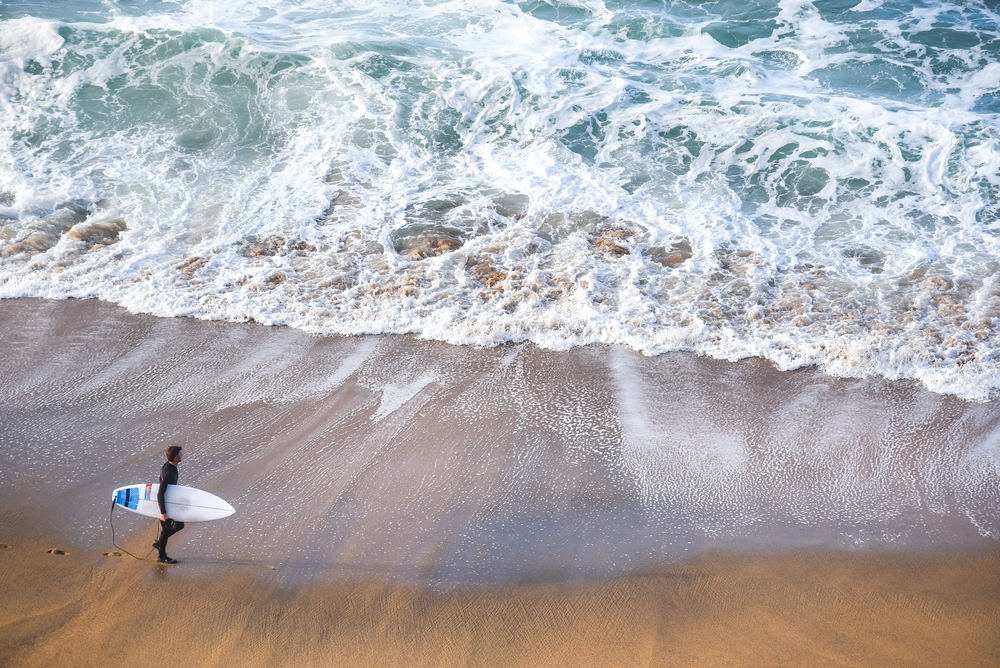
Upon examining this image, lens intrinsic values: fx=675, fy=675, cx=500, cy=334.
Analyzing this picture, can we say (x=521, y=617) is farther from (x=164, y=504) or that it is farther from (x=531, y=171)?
(x=531, y=171)

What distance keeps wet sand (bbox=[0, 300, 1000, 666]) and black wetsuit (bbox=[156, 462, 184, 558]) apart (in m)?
0.22

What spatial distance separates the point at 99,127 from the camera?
12352mm

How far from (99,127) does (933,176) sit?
1451 centimetres

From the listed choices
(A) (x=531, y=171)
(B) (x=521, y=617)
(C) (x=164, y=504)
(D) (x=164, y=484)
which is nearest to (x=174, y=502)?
(C) (x=164, y=504)

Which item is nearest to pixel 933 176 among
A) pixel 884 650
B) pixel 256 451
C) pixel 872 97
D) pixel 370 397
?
pixel 872 97

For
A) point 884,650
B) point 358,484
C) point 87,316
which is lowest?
point 884,650

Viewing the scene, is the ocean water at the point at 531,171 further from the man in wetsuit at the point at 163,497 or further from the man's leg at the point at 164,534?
the man's leg at the point at 164,534

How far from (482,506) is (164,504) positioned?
248 centimetres

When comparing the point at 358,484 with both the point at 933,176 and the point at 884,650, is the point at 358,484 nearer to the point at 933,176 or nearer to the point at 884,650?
the point at 884,650

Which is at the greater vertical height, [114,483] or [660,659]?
[114,483]

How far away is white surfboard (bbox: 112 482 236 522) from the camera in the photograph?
511cm

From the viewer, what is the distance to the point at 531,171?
1145 centimetres

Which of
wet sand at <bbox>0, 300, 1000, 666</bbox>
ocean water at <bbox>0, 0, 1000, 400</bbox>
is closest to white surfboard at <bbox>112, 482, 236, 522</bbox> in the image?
wet sand at <bbox>0, 300, 1000, 666</bbox>

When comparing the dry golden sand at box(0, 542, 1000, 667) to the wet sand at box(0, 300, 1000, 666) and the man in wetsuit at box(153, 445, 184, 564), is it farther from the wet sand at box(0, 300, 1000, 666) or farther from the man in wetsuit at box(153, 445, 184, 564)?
the man in wetsuit at box(153, 445, 184, 564)
